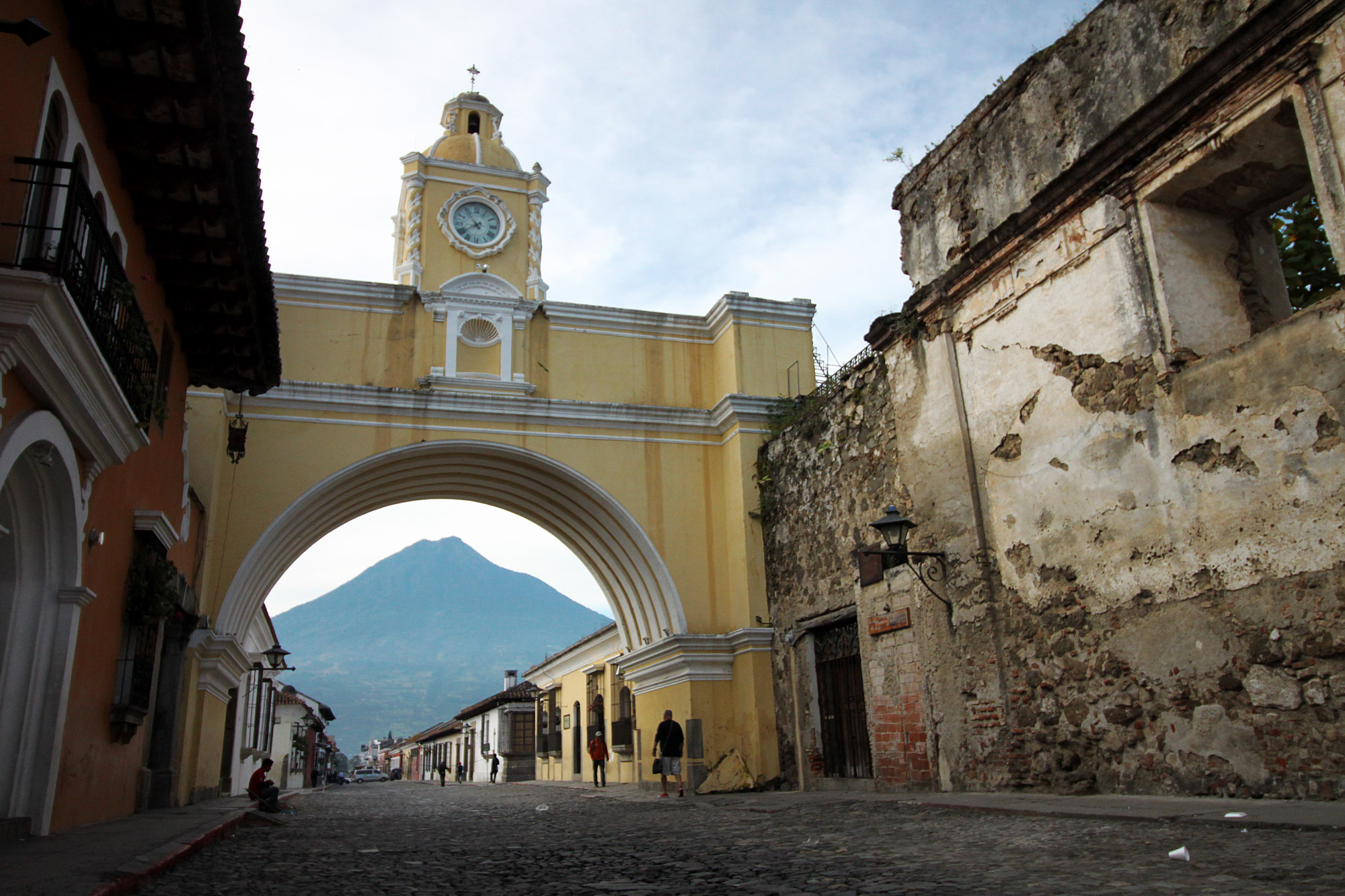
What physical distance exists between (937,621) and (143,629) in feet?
21.9

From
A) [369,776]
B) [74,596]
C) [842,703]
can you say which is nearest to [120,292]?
[74,596]

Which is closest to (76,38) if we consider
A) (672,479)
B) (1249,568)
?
(1249,568)

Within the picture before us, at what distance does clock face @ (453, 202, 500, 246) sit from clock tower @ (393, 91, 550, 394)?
12 mm

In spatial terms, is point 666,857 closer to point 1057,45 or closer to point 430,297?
point 1057,45

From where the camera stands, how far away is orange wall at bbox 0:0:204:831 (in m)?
4.77

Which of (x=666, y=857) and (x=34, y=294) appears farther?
(x=666, y=857)

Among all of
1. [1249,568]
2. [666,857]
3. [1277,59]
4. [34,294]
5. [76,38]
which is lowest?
[666,857]

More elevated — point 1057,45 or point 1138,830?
point 1057,45

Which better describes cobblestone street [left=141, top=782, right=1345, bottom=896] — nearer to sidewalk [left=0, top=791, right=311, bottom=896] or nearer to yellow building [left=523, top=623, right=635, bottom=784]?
sidewalk [left=0, top=791, right=311, bottom=896]

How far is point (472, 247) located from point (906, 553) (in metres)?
9.29

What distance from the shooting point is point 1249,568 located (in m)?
5.61

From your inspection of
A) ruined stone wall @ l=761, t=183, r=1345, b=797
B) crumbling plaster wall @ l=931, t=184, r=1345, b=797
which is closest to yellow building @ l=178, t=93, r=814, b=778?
ruined stone wall @ l=761, t=183, r=1345, b=797

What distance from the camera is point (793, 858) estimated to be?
4848 mm

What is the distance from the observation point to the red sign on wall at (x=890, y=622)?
9320 mm
